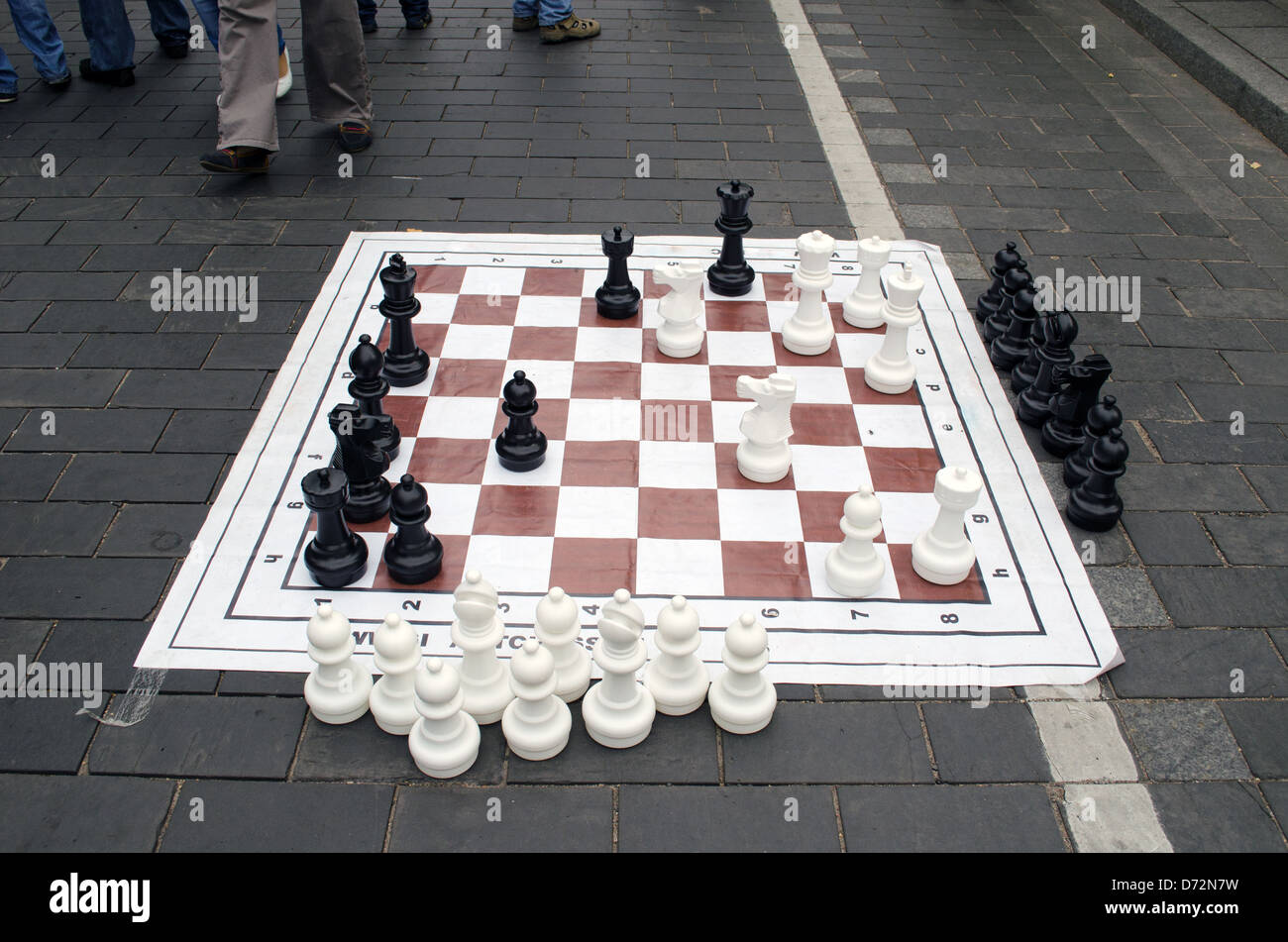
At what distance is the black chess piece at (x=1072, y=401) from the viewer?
2.44 metres

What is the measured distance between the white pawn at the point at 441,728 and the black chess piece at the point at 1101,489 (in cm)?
149

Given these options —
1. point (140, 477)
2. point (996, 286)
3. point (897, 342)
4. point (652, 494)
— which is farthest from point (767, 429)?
point (140, 477)

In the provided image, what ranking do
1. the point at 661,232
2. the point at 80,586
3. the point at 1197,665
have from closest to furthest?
the point at 1197,665 → the point at 80,586 → the point at 661,232

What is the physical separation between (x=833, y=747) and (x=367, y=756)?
870mm

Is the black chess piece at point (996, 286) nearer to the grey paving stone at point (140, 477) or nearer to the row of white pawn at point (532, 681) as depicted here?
the row of white pawn at point (532, 681)

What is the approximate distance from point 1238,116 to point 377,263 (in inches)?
164

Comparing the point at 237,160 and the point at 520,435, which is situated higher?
the point at 237,160

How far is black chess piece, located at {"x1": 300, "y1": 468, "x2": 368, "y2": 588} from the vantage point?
2029mm

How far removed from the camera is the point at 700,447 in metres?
2.54

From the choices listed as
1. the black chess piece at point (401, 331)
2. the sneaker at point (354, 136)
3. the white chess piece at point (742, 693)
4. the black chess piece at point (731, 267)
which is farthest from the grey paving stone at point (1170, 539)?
the sneaker at point (354, 136)

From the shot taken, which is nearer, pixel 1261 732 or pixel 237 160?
pixel 1261 732

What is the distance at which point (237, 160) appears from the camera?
12.6 ft

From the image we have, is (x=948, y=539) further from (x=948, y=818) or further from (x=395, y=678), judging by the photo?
(x=395, y=678)

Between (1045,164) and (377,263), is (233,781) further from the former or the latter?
(1045,164)
